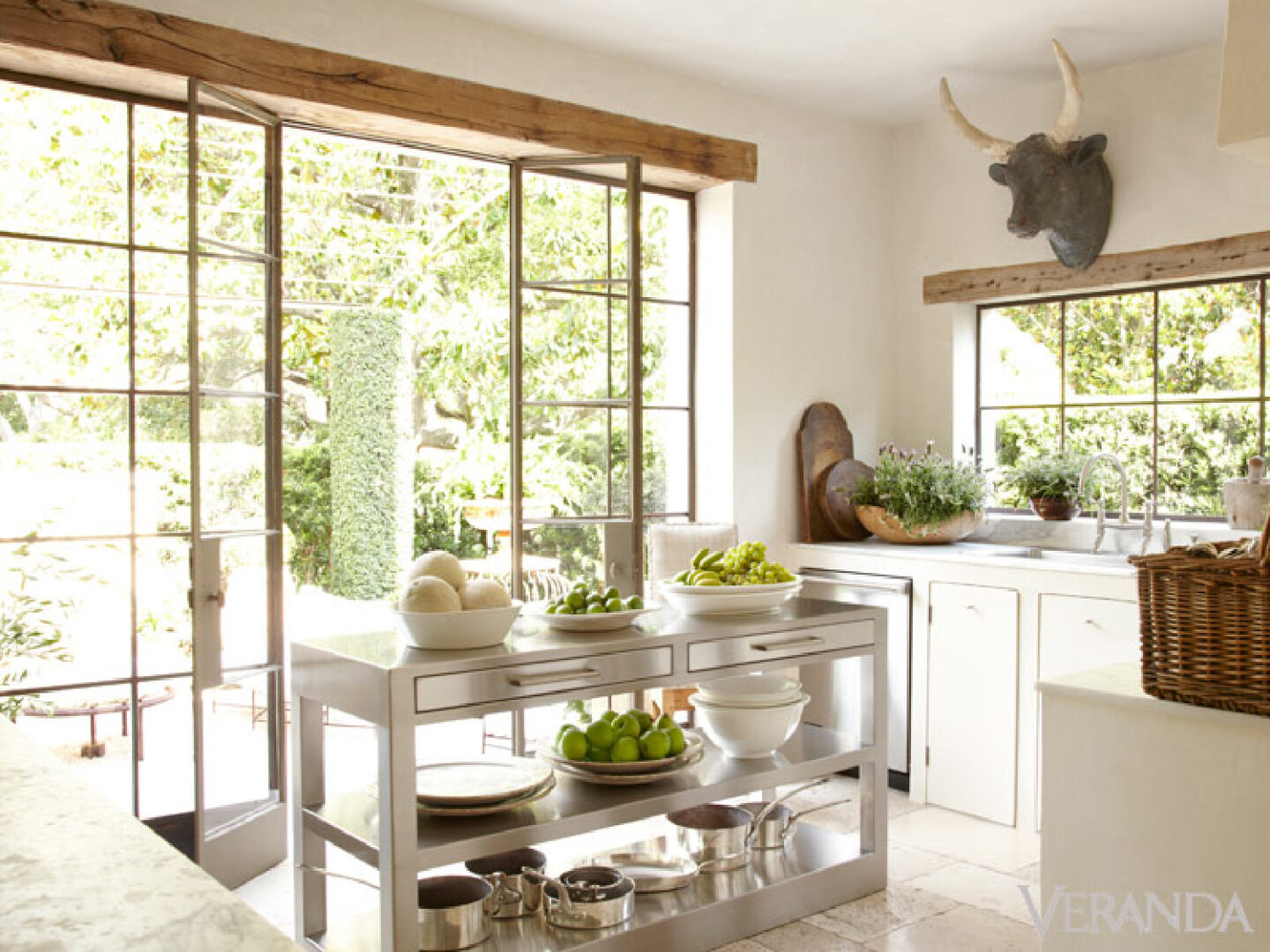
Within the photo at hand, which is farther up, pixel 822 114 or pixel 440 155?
pixel 822 114

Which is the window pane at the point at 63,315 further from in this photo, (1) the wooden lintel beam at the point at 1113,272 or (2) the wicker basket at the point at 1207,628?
(1) the wooden lintel beam at the point at 1113,272

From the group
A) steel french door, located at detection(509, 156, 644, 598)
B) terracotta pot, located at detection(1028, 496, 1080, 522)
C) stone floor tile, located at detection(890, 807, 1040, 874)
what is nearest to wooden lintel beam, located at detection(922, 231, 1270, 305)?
terracotta pot, located at detection(1028, 496, 1080, 522)

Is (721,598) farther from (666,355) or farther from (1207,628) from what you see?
(666,355)

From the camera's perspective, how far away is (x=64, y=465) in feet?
11.1

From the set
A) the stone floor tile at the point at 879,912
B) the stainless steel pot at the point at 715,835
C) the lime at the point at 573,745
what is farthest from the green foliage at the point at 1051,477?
the lime at the point at 573,745

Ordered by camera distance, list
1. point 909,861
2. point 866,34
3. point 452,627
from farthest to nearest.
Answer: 1. point 866,34
2. point 909,861
3. point 452,627

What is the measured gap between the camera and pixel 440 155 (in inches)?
165

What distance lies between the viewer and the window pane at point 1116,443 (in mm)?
4721

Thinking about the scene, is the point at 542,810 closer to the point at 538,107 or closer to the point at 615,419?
the point at 615,419

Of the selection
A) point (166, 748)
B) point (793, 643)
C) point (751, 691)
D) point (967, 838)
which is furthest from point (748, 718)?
point (166, 748)

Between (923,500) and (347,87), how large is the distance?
2.74 m

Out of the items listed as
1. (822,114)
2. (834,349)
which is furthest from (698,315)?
(822,114)

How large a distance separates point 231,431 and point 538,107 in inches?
64.0

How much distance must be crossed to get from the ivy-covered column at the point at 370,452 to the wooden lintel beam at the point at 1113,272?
5.88 metres
